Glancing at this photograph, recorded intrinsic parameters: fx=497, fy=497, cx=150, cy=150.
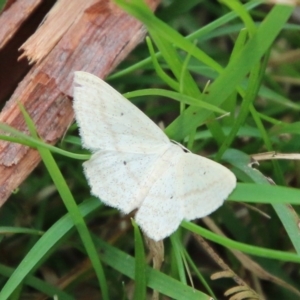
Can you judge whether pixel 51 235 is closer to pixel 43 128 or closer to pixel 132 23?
pixel 43 128

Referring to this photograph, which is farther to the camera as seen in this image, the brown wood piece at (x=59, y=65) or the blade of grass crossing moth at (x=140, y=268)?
the brown wood piece at (x=59, y=65)

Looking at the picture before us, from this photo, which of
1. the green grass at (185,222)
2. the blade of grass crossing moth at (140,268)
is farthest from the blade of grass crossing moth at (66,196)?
the blade of grass crossing moth at (140,268)

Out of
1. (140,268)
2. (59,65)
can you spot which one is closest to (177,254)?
(140,268)

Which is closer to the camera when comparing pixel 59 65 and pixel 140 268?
pixel 140 268

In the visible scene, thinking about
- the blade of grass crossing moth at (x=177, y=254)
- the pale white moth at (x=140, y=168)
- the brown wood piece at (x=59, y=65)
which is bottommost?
the blade of grass crossing moth at (x=177, y=254)

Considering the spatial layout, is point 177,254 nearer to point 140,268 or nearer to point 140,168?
point 140,268

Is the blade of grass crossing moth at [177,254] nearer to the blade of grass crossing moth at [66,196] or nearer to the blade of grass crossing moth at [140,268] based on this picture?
the blade of grass crossing moth at [140,268]
